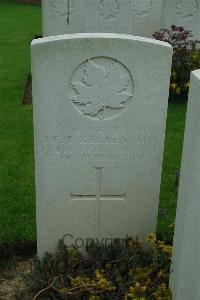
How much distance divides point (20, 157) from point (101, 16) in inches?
190

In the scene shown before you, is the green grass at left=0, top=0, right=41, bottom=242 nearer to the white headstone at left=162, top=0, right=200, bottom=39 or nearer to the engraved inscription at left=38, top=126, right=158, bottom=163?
the engraved inscription at left=38, top=126, right=158, bottom=163

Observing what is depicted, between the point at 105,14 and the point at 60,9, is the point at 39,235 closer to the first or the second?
the point at 105,14

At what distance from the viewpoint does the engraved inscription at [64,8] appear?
10.4m

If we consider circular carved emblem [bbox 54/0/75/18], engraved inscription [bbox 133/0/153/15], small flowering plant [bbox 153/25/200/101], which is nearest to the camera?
small flowering plant [bbox 153/25/200/101]

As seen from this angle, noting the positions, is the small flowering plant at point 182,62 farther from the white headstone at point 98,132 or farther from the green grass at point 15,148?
the white headstone at point 98,132

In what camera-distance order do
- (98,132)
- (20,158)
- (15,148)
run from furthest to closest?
(15,148) < (20,158) < (98,132)

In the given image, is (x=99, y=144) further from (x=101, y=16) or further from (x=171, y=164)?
(x=101, y=16)

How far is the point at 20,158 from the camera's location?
18.2ft

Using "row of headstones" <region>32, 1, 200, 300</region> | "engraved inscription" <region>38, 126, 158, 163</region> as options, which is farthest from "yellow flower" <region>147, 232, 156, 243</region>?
"engraved inscription" <region>38, 126, 158, 163</region>

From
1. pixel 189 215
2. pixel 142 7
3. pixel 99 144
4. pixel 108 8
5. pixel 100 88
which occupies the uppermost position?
pixel 142 7

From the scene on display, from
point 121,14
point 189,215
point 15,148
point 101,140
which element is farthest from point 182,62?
point 189,215

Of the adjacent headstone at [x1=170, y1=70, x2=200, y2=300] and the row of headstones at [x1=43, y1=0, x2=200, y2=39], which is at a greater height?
the row of headstones at [x1=43, y1=0, x2=200, y2=39]

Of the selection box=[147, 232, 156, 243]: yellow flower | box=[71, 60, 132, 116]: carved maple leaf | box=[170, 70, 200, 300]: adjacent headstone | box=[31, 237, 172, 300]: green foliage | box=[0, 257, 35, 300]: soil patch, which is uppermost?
box=[71, 60, 132, 116]: carved maple leaf

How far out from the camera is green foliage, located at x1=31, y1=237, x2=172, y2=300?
10.0 feet
